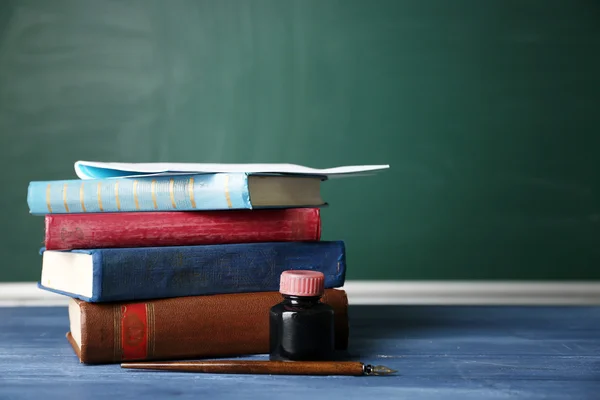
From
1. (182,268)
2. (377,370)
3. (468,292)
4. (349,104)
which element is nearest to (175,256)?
(182,268)

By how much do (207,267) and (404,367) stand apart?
0.28 metres

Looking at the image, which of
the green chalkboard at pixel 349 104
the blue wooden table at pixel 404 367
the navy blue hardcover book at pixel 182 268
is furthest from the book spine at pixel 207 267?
the green chalkboard at pixel 349 104

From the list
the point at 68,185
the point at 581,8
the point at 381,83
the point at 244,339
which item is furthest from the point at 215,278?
the point at 581,8

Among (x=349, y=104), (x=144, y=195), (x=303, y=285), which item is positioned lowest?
(x=303, y=285)

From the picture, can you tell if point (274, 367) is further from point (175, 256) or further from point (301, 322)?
point (175, 256)

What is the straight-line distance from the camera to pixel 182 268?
2.75 feet

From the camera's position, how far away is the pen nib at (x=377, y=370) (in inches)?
30.2

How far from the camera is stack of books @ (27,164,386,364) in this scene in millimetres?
809

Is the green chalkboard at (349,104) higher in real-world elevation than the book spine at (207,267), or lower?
higher

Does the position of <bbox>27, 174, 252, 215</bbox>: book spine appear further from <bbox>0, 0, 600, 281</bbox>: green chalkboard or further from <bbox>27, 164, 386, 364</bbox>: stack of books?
<bbox>0, 0, 600, 281</bbox>: green chalkboard

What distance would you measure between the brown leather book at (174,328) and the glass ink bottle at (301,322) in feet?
0.23

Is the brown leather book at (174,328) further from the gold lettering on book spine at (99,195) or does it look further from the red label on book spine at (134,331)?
the gold lettering on book spine at (99,195)

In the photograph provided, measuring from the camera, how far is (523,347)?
925 millimetres

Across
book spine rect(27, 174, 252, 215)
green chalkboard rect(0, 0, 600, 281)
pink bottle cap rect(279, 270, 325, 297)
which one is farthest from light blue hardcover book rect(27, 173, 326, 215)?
green chalkboard rect(0, 0, 600, 281)
